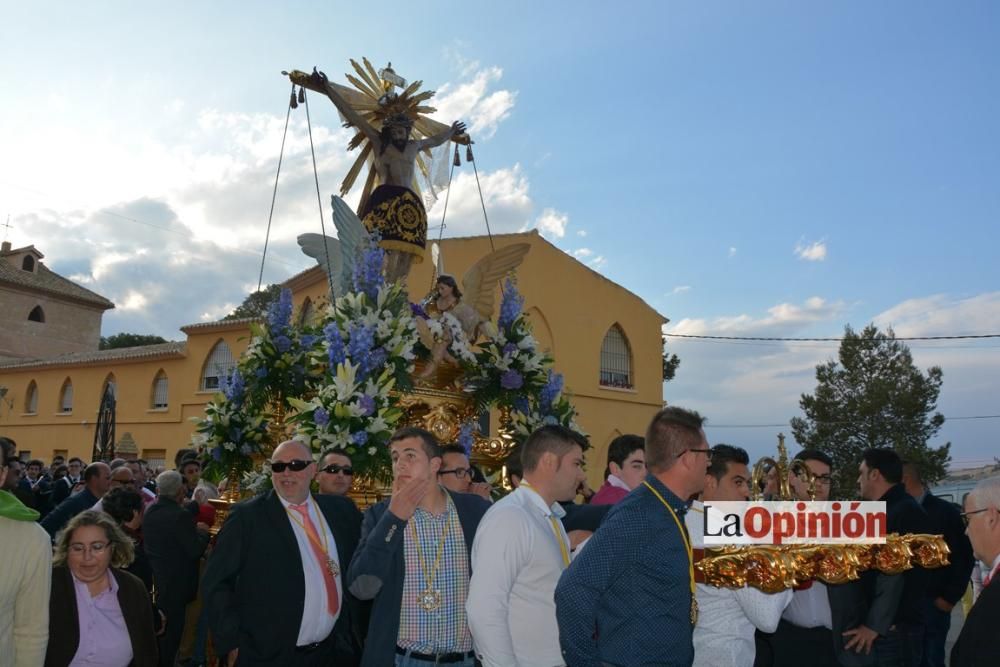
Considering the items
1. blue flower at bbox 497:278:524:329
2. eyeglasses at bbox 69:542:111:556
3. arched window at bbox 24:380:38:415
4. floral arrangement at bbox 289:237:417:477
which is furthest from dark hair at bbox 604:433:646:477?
arched window at bbox 24:380:38:415

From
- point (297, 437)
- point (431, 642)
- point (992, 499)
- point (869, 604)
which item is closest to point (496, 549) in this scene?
point (431, 642)

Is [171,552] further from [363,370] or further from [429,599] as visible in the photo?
[429,599]

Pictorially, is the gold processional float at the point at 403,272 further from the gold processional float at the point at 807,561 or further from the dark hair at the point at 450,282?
the gold processional float at the point at 807,561

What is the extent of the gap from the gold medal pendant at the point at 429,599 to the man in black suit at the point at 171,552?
3.67 m

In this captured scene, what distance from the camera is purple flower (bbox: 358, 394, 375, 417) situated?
6.54 m

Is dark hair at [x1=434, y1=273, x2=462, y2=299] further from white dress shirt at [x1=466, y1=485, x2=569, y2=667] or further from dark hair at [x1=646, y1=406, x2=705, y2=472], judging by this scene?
dark hair at [x1=646, y1=406, x2=705, y2=472]

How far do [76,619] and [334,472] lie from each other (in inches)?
77.8

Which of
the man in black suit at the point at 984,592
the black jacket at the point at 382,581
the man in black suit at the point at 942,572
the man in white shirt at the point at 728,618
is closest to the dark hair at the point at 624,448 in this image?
the man in white shirt at the point at 728,618

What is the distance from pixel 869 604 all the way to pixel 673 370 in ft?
98.3

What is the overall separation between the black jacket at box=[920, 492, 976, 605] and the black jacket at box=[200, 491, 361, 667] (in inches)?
193

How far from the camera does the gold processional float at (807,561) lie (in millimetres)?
3186

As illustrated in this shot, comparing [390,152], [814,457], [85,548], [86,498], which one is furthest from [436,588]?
[390,152]

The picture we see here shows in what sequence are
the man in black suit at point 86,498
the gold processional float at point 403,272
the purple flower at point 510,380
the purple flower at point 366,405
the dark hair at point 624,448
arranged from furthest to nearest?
the purple flower at point 510,380
the gold processional float at point 403,272
the man in black suit at point 86,498
the purple flower at point 366,405
the dark hair at point 624,448

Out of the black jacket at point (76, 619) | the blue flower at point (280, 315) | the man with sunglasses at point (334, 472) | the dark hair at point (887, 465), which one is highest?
the blue flower at point (280, 315)
